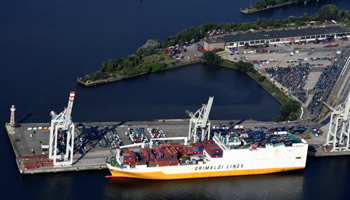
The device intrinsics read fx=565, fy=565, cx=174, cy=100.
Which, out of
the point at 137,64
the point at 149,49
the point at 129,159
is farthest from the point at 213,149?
the point at 149,49

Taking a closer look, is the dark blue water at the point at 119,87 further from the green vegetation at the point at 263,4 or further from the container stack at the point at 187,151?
the container stack at the point at 187,151

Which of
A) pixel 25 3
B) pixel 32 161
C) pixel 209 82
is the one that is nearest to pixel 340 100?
pixel 209 82

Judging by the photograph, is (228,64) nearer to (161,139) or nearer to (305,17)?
(305,17)

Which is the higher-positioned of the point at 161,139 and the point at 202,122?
the point at 202,122

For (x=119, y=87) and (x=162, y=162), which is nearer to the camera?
(x=162, y=162)

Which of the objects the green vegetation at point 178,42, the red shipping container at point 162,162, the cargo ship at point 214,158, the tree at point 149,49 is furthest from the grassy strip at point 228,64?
the red shipping container at point 162,162

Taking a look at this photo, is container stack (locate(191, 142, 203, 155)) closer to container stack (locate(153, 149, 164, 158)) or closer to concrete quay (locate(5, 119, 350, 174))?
container stack (locate(153, 149, 164, 158))

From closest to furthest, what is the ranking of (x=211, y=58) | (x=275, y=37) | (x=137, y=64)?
(x=137, y=64) < (x=211, y=58) < (x=275, y=37)
